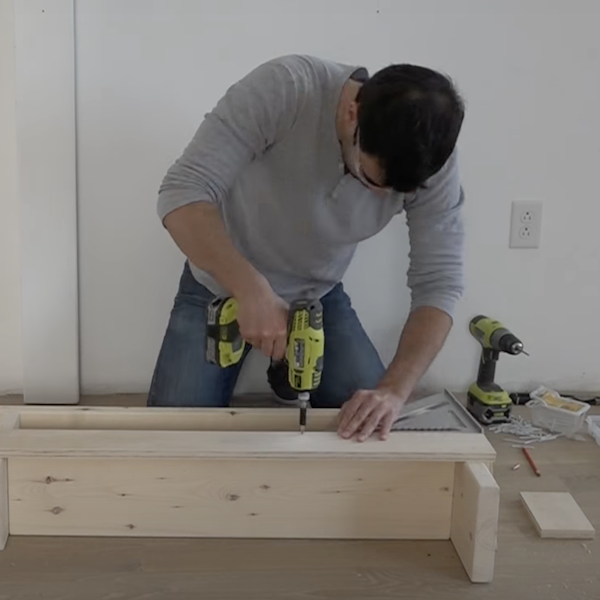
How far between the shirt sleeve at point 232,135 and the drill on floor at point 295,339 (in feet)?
0.74

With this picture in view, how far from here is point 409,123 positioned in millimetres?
1288

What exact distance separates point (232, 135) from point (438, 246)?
511 millimetres

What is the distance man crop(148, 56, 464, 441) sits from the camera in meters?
1.34

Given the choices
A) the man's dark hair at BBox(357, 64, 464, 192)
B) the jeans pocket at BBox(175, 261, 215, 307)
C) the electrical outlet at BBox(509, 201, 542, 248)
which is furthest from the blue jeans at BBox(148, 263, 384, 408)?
the man's dark hair at BBox(357, 64, 464, 192)

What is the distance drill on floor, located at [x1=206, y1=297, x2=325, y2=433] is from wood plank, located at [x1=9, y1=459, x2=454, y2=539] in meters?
0.18

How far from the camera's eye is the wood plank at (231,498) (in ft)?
5.03

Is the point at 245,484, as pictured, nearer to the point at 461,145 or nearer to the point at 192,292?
the point at 192,292

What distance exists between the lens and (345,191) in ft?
5.57

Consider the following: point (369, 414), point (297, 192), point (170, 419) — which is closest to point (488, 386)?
point (369, 414)

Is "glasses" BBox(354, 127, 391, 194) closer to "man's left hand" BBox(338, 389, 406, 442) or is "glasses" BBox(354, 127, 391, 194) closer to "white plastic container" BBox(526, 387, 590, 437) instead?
"man's left hand" BBox(338, 389, 406, 442)

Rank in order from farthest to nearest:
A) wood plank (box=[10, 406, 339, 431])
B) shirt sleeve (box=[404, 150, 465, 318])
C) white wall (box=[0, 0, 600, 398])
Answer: white wall (box=[0, 0, 600, 398]), shirt sleeve (box=[404, 150, 465, 318]), wood plank (box=[10, 406, 339, 431])

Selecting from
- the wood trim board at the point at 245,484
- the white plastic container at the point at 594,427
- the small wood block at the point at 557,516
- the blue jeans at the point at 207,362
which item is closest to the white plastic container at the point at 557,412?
the white plastic container at the point at 594,427

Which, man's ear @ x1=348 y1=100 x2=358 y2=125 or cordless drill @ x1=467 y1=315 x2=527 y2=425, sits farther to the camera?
cordless drill @ x1=467 y1=315 x2=527 y2=425

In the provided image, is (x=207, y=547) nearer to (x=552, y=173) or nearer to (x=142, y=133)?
(x=142, y=133)
